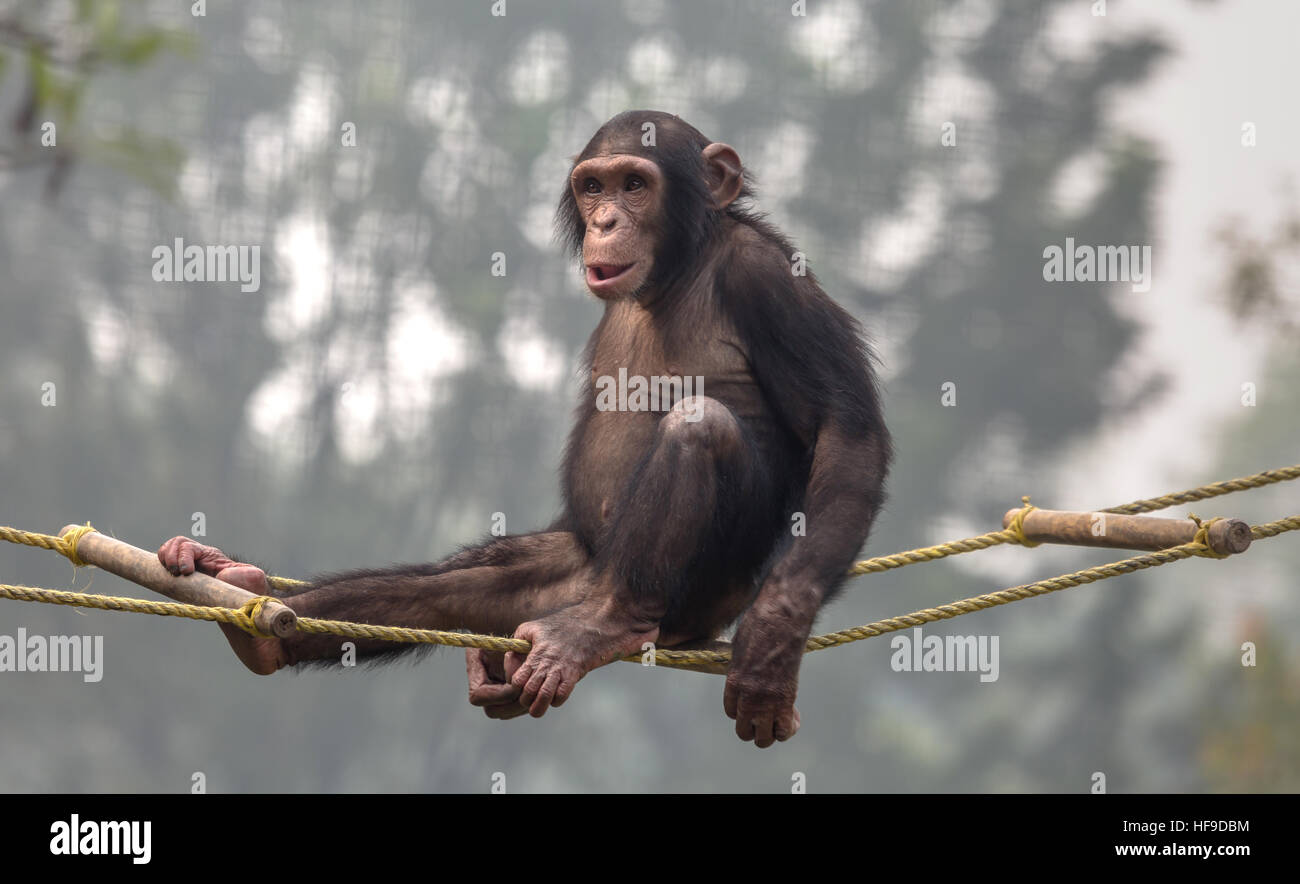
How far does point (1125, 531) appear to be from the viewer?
4.75 m

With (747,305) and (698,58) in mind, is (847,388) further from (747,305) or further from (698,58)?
(698,58)

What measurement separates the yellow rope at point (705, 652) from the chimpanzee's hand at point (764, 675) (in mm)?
98

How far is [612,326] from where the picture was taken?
5.13 metres

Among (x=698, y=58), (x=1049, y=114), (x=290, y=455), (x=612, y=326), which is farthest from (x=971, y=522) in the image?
(x=612, y=326)

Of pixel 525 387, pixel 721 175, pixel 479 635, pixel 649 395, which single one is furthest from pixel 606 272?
pixel 525 387

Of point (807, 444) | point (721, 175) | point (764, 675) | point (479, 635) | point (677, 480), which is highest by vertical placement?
point (721, 175)

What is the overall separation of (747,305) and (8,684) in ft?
73.5

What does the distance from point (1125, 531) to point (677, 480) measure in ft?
4.90

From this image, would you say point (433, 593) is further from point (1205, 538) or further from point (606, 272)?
point (1205, 538)

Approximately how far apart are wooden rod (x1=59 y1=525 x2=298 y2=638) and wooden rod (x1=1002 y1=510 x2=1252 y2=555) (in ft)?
7.42

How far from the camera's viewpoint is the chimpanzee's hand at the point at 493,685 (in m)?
4.23

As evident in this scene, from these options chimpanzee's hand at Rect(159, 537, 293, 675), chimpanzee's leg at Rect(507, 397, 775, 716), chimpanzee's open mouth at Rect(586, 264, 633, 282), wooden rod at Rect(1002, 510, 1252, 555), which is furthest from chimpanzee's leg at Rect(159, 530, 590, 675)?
wooden rod at Rect(1002, 510, 1252, 555)

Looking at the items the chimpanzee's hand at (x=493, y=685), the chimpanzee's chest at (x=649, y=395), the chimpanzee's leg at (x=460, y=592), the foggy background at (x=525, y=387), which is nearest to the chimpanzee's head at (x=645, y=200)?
the chimpanzee's chest at (x=649, y=395)

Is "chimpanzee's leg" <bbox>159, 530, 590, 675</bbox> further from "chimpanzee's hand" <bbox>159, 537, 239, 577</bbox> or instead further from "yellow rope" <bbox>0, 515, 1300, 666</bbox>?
"yellow rope" <bbox>0, 515, 1300, 666</bbox>
